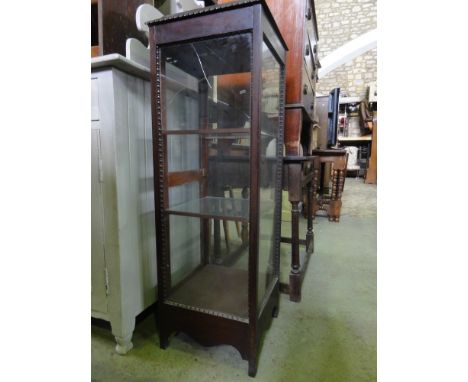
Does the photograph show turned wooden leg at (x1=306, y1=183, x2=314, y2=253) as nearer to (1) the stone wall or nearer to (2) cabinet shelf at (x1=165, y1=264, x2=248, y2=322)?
(2) cabinet shelf at (x1=165, y1=264, x2=248, y2=322)

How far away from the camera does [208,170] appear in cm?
147

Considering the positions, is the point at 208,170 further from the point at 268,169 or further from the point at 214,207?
the point at 268,169

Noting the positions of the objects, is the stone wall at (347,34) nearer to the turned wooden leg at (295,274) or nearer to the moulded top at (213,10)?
the turned wooden leg at (295,274)

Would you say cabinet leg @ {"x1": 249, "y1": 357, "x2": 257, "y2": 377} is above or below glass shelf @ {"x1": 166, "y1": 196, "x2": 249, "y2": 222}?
below

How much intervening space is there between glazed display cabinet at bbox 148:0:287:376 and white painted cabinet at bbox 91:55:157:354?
0.37 ft

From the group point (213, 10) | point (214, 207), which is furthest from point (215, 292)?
point (213, 10)

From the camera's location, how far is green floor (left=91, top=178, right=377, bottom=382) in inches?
39.3

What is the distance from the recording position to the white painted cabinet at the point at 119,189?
0.98m

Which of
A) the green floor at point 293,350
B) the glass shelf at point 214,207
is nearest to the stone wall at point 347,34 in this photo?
the green floor at point 293,350

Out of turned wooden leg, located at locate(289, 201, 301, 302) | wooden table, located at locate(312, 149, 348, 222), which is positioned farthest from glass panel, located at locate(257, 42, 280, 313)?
wooden table, located at locate(312, 149, 348, 222)

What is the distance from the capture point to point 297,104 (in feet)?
4.76
